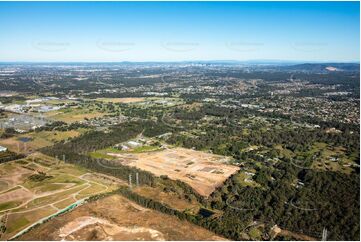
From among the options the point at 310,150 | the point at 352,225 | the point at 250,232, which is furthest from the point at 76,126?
the point at 352,225

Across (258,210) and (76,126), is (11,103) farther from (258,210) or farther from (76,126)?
(258,210)

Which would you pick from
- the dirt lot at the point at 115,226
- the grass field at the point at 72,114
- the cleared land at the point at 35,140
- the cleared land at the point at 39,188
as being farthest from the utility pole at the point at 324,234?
the grass field at the point at 72,114

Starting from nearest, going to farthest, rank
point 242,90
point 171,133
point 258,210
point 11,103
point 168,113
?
point 258,210 < point 171,133 < point 168,113 < point 11,103 < point 242,90

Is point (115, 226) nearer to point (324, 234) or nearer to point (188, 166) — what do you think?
point (188, 166)

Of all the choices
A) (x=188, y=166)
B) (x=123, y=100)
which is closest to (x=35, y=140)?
(x=188, y=166)

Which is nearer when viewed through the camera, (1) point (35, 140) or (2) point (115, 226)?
(2) point (115, 226)

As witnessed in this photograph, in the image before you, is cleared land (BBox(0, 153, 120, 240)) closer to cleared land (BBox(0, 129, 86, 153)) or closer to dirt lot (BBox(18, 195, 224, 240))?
dirt lot (BBox(18, 195, 224, 240))
